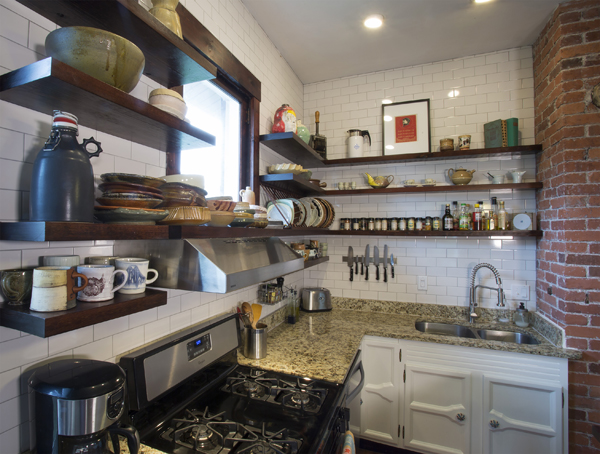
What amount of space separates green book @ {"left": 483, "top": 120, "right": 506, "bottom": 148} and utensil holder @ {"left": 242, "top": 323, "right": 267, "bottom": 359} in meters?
2.32

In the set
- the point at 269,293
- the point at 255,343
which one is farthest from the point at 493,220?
the point at 255,343

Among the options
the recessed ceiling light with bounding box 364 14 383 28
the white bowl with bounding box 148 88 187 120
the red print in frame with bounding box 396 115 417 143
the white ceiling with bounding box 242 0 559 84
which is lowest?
the white bowl with bounding box 148 88 187 120

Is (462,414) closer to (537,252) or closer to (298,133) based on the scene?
(537,252)

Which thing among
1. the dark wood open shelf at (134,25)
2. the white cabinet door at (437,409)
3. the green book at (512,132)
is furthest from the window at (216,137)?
the green book at (512,132)

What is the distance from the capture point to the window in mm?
1783

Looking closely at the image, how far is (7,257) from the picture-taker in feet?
2.99

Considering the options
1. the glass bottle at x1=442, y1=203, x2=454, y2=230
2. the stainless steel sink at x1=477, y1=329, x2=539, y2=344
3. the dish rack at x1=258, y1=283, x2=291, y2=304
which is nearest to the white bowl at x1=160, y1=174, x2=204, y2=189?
the dish rack at x1=258, y1=283, x2=291, y2=304

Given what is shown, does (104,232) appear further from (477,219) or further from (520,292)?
(520,292)

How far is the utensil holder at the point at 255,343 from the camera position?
183 cm

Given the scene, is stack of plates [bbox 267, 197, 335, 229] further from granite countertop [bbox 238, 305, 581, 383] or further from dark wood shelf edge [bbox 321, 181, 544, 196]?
granite countertop [bbox 238, 305, 581, 383]

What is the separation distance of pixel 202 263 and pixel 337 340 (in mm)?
1390

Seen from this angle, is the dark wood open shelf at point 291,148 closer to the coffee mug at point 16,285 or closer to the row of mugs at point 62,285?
the row of mugs at point 62,285

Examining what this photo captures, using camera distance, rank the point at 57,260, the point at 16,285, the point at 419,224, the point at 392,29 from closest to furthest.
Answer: the point at 16,285 → the point at 57,260 → the point at 392,29 → the point at 419,224

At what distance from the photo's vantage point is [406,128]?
9.71 ft
